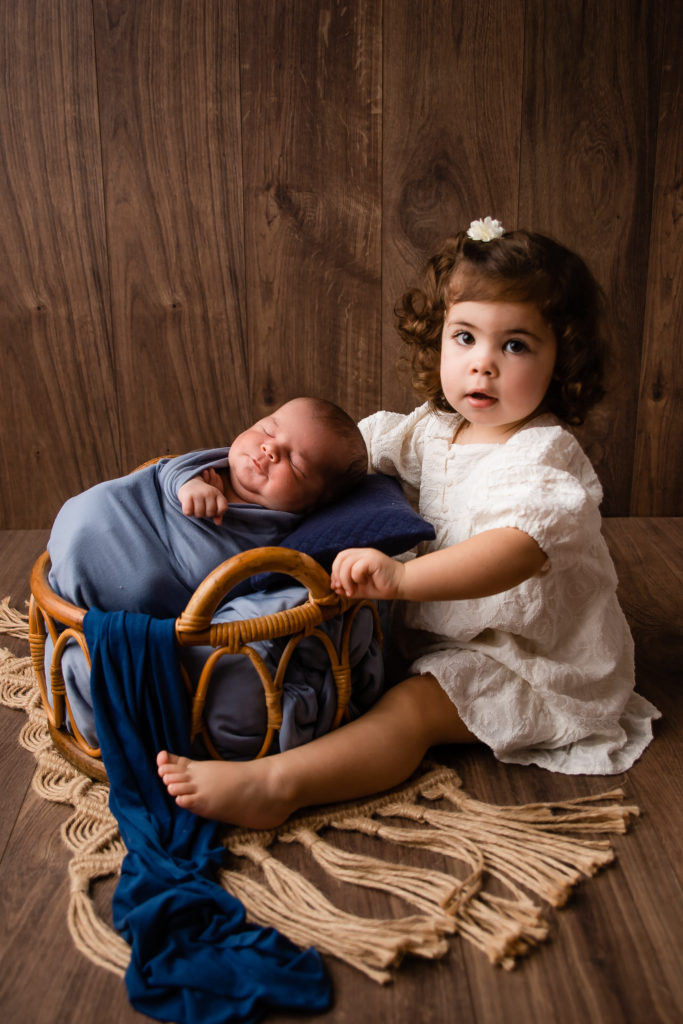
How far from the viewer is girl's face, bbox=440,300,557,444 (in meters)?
1.09

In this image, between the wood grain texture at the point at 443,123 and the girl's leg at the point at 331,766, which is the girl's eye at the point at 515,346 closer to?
the girl's leg at the point at 331,766

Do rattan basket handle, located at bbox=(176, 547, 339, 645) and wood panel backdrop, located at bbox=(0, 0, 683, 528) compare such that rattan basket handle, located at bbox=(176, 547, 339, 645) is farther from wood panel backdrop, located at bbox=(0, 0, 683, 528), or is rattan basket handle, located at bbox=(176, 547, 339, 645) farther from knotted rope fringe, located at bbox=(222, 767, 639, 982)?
wood panel backdrop, located at bbox=(0, 0, 683, 528)

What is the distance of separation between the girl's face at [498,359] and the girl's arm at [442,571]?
19 cm

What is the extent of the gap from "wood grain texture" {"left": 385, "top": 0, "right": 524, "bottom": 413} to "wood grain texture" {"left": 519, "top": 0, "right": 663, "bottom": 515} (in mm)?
41

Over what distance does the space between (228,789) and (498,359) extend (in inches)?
22.9

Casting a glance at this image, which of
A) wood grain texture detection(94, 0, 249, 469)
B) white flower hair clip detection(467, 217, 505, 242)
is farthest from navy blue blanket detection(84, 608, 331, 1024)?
wood grain texture detection(94, 0, 249, 469)

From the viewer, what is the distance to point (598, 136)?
5.62 feet

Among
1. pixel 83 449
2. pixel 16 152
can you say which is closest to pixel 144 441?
pixel 83 449

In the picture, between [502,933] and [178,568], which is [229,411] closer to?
[178,568]

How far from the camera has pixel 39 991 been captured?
0.81m

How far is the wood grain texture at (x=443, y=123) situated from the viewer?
166 cm

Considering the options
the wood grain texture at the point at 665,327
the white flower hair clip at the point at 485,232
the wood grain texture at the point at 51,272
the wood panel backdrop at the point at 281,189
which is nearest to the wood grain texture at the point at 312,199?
the wood panel backdrop at the point at 281,189

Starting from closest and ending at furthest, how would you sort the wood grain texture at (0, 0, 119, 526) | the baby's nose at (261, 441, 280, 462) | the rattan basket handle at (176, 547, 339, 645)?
1. the rattan basket handle at (176, 547, 339, 645)
2. the baby's nose at (261, 441, 280, 462)
3. the wood grain texture at (0, 0, 119, 526)

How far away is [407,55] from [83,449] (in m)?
0.98
